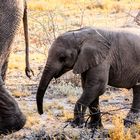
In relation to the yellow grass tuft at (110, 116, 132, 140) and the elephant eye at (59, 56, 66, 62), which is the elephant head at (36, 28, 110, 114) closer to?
the elephant eye at (59, 56, 66, 62)

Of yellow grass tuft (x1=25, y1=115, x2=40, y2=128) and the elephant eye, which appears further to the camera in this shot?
yellow grass tuft (x1=25, y1=115, x2=40, y2=128)

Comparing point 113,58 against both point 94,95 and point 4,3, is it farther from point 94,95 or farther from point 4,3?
point 4,3

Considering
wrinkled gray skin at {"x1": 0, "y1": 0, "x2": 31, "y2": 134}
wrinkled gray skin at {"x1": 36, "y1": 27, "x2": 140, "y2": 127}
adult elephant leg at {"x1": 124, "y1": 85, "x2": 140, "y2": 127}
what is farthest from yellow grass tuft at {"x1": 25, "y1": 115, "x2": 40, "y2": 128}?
adult elephant leg at {"x1": 124, "y1": 85, "x2": 140, "y2": 127}

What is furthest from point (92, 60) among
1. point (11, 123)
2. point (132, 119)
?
point (11, 123)

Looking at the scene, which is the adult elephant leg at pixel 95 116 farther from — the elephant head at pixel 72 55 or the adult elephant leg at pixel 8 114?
the adult elephant leg at pixel 8 114

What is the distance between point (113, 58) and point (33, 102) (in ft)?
6.83

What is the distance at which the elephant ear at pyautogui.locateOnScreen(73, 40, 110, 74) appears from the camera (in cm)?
638

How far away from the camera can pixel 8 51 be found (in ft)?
20.0

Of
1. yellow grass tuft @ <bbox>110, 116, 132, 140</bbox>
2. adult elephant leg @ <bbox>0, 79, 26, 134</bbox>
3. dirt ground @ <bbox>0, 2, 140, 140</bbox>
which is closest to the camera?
adult elephant leg @ <bbox>0, 79, 26, 134</bbox>

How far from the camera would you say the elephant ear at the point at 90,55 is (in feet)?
20.9

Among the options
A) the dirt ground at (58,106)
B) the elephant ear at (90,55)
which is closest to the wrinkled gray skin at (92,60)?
the elephant ear at (90,55)

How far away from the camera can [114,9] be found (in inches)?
890

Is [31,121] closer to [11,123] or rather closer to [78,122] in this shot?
[78,122]

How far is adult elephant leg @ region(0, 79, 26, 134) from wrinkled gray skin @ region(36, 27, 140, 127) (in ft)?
2.90
